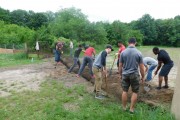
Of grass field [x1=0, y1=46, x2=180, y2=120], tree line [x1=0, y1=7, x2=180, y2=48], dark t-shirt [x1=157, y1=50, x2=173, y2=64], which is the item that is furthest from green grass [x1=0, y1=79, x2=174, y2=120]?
tree line [x1=0, y1=7, x2=180, y2=48]

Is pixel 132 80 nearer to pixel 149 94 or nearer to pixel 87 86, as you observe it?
pixel 149 94

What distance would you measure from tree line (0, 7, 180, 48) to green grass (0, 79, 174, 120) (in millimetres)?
15622

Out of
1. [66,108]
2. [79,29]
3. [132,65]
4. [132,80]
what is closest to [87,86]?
[66,108]

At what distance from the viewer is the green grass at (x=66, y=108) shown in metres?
5.86

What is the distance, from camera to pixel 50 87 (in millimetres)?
9172

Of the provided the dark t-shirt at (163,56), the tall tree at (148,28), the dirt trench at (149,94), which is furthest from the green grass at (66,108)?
the tall tree at (148,28)

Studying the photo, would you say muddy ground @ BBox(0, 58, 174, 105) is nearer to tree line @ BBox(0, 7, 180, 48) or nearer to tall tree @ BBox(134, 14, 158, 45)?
tree line @ BBox(0, 7, 180, 48)

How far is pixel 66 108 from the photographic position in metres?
6.65

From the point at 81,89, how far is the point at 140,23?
5736 cm

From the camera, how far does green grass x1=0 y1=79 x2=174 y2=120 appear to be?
5859 mm

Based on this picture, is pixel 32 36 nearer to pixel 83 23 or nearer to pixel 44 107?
pixel 83 23

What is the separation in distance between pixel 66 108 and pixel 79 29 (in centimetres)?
2340

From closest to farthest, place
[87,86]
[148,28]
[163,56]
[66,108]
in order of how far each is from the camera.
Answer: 1. [66,108]
2. [163,56]
3. [87,86]
4. [148,28]

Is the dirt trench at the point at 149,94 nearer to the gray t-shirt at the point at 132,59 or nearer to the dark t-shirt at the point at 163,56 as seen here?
the dark t-shirt at the point at 163,56
